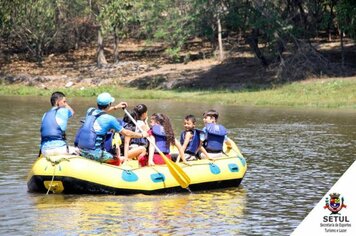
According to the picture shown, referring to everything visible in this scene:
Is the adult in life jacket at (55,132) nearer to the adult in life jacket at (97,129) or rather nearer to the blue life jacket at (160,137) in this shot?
the adult in life jacket at (97,129)

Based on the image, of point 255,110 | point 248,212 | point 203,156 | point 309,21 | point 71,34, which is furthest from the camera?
point 71,34

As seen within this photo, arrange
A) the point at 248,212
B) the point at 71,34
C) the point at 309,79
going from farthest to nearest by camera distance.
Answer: the point at 71,34
the point at 309,79
the point at 248,212

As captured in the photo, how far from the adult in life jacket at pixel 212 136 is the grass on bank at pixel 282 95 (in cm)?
1586

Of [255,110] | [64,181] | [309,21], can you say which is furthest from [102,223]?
[309,21]

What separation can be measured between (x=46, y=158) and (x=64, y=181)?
460 mm

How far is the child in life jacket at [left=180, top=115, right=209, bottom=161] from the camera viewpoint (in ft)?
49.3

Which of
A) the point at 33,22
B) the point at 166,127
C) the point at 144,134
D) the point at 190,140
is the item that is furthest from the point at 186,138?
the point at 33,22

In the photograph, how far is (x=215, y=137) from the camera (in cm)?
1539

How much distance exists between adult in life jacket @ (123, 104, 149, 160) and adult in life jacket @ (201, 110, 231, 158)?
3.71 ft

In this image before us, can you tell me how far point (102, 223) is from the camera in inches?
464

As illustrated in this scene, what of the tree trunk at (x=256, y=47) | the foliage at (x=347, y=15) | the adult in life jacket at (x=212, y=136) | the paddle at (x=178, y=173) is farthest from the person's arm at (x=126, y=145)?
the tree trunk at (x=256, y=47)

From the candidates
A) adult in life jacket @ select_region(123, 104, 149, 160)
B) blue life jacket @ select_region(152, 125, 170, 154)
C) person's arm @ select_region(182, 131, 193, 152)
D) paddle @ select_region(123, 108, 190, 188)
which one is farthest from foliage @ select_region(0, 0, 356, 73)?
paddle @ select_region(123, 108, 190, 188)

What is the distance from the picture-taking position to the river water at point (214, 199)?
38.2 ft

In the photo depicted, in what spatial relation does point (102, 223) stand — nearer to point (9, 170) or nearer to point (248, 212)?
point (248, 212)
